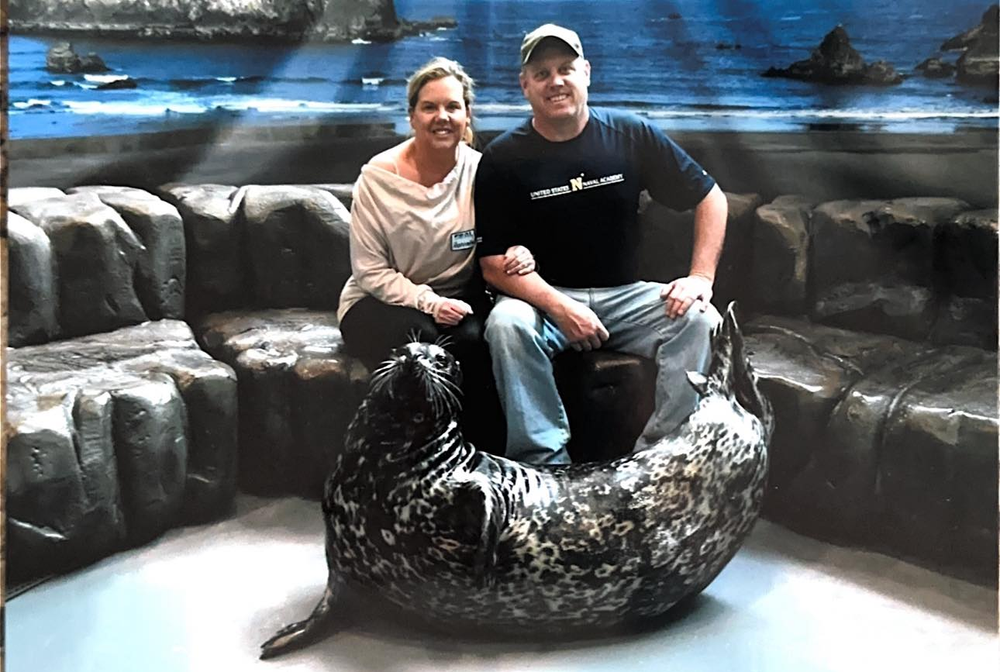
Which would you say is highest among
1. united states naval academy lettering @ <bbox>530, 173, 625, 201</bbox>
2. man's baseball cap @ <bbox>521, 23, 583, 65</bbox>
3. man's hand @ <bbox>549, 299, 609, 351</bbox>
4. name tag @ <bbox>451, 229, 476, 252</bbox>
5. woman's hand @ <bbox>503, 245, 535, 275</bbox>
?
man's baseball cap @ <bbox>521, 23, 583, 65</bbox>

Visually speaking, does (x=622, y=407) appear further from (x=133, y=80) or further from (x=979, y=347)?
(x=133, y=80)

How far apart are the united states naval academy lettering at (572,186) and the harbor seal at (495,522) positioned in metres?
0.26

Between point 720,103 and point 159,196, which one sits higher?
point 720,103

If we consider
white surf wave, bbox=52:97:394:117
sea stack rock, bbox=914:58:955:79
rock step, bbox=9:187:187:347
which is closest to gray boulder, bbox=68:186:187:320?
rock step, bbox=9:187:187:347

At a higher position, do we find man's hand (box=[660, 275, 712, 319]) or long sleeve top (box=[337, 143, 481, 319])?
long sleeve top (box=[337, 143, 481, 319])

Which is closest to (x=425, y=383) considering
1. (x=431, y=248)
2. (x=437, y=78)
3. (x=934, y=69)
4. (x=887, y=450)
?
(x=431, y=248)

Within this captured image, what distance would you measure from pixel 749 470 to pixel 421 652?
1.69 ft

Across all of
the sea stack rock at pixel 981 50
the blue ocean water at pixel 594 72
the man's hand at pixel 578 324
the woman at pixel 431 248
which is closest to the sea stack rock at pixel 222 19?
the blue ocean water at pixel 594 72

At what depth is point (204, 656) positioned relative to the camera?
1.16 m

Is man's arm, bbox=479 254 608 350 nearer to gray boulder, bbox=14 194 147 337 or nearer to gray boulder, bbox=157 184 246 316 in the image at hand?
gray boulder, bbox=157 184 246 316

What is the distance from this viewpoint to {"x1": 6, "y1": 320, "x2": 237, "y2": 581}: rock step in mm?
1169

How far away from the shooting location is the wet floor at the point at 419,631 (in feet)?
3.80

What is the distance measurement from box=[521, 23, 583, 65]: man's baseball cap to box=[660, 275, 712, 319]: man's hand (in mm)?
342

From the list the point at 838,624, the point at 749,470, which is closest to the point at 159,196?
the point at 749,470
